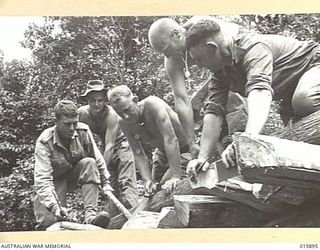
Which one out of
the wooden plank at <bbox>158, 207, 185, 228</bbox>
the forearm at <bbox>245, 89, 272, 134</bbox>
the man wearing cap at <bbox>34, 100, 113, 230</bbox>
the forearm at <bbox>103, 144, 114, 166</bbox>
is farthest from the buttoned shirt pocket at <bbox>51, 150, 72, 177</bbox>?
the forearm at <bbox>245, 89, 272, 134</bbox>

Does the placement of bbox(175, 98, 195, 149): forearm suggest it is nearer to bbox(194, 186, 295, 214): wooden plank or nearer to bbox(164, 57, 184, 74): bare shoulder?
bbox(164, 57, 184, 74): bare shoulder

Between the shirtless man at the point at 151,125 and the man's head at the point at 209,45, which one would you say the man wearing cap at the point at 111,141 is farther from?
the man's head at the point at 209,45

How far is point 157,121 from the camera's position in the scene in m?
2.23

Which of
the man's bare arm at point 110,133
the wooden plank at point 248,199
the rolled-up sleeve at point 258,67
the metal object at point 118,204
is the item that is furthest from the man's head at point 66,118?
the rolled-up sleeve at point 258,67

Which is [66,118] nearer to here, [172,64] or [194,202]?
[172,64]

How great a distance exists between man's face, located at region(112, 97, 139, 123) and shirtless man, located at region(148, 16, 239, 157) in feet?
0.41

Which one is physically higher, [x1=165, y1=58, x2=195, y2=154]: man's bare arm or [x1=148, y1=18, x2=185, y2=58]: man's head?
[x1=148, y1=18, x2=185, y2=58]: man's head

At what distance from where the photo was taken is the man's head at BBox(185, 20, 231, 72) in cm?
212

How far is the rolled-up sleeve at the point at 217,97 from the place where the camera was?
2.19 meters

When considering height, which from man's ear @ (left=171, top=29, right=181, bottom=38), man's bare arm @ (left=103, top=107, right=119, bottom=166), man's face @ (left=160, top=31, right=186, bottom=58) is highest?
man's ear @ (left=171, top=29, right=181, bottom=38)

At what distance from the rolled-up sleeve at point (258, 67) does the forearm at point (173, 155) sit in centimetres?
28

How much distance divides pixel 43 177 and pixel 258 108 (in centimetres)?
67

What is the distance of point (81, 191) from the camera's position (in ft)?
7.32

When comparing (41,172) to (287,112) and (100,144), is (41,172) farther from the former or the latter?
(287,112)
